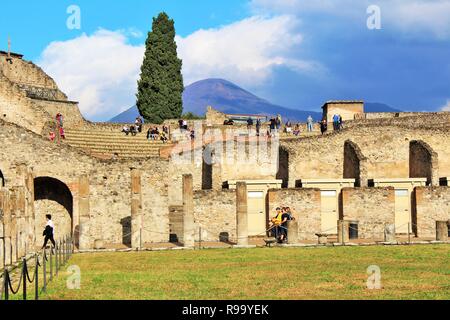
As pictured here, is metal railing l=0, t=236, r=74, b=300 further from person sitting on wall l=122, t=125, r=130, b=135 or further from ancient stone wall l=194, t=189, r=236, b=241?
person sitting on wall l=122, t=125, r=130, b=135

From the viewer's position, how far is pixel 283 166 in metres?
44.5

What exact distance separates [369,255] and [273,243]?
6390mm

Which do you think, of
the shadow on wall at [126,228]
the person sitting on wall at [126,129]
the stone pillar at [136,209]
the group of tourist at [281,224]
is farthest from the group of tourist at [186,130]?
the group of tourist at [281,224]

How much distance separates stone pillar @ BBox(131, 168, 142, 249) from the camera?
109 ft

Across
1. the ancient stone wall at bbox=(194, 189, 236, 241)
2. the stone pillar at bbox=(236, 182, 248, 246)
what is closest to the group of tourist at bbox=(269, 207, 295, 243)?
the stone pillar at bbox=(236, 182, 248, 246)

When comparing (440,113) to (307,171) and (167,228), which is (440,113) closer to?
(307,171)

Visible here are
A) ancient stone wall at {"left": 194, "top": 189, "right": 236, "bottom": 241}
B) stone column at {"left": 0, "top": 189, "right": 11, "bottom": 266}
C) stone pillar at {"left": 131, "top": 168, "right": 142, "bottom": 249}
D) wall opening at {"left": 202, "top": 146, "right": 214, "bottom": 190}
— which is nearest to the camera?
stone column at {"left": 0, "top": 189, "right": 11, "bottom": 266}

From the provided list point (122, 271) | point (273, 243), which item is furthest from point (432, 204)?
point (122, 271)

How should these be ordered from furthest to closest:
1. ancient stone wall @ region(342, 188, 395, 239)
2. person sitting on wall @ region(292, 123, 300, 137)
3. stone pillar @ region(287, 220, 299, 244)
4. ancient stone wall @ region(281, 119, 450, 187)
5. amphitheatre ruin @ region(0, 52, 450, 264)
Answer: person sitting on wall @ region(292, 123, 300, 137) → ancient stone wall @ region(281, 119, 450, 187) → ancient stone wall @ region(342, 188, 395, 239) → amphitheatre ruin @ region(0, 52, 450, 264) → stone pillar @ region(287, 220, 299, 244)

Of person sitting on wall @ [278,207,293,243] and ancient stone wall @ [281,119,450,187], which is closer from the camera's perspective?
person sitting on wall @ [278,207,293,243]

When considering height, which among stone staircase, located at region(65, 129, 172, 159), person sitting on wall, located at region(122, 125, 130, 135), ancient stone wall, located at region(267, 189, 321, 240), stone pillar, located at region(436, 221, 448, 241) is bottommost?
stone pillar, located at region(436, 221, 448, 241)

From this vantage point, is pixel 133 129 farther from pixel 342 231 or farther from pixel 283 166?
pixel 342 231

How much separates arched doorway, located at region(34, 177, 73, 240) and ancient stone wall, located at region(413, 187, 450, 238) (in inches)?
689

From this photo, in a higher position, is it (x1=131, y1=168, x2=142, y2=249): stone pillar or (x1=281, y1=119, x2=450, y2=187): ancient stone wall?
(x1=281, y1=119, x2=450, y2=187): ancient stone wall
